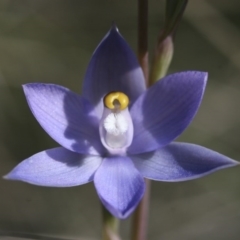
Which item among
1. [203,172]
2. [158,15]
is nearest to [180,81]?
[203,172]

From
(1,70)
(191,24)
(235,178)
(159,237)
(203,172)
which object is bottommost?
(159,237)

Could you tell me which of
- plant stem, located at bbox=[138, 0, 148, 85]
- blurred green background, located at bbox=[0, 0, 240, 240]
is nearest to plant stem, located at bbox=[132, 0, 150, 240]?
plant stem, located at bbox=[138, 0, 148, 85]

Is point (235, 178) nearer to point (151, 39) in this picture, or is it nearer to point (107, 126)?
point (151, 39)

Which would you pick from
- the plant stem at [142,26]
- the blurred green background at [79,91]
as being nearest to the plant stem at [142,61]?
the plant stem at [142,26]

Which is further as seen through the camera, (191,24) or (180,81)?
(191,24)

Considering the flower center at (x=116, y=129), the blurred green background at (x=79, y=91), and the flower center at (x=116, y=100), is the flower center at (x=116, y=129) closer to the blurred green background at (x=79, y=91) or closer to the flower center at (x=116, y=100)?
the flower center at (x=116, y=100)

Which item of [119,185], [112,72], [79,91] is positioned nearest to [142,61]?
[112,72]
